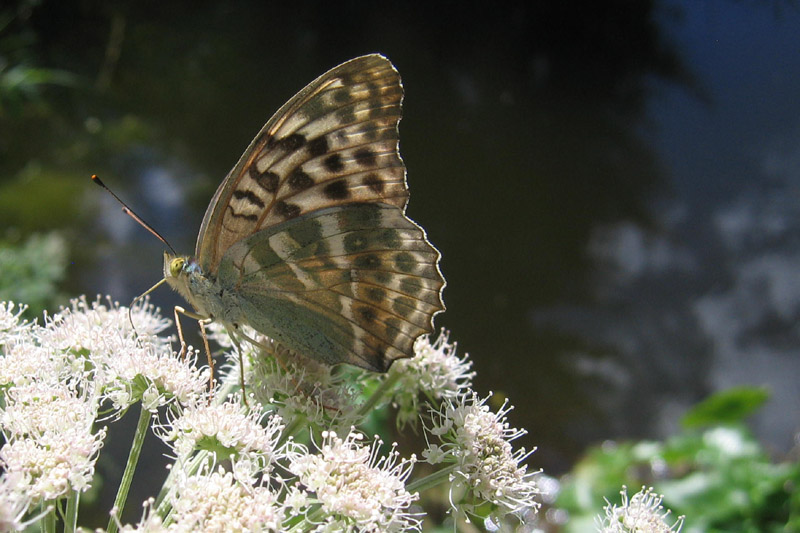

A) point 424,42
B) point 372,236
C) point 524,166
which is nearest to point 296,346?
point 372,236

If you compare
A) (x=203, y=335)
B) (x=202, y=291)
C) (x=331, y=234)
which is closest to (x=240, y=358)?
(x=203, y=335)

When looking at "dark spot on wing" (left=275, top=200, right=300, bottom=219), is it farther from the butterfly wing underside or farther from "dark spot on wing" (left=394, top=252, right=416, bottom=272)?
"dark spot on wing" (left=394, top=252, right=416, bottom=272)

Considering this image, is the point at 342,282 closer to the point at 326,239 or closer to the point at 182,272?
the point at 326,239

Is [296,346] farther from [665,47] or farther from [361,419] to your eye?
[665,47]

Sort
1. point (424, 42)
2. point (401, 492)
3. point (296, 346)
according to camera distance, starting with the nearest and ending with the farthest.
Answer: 1. point (401, 492)
2. point (296, 346)
3. point (424, 42)

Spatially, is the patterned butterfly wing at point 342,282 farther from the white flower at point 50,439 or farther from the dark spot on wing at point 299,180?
the white flower at point 50,439

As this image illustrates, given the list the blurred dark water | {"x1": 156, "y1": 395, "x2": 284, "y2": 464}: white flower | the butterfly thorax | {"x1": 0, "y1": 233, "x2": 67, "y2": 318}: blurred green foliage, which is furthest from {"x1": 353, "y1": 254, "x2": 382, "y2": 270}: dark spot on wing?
{"x1": 0, "y1": 233, "x2": 67, "y2": 318}: blurred green foliage
